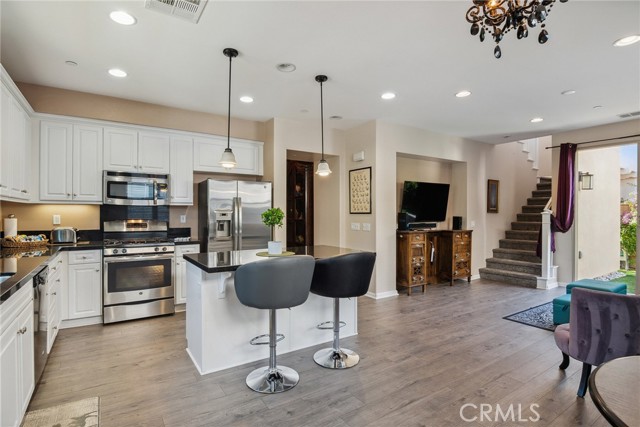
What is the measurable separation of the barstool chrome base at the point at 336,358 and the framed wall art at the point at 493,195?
548 centimetres

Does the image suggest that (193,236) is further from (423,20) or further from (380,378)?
(423,20)

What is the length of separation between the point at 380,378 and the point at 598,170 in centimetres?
676

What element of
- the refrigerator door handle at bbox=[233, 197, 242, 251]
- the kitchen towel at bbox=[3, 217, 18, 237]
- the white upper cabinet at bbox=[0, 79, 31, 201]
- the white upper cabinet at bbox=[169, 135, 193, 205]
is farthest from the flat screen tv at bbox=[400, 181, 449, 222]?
the kitchen towel at bbox=[3, 217, 18, 237]

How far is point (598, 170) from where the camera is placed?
641 centimetres

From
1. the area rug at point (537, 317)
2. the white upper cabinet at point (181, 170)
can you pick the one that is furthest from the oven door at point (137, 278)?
the area rug at point (537, 317)

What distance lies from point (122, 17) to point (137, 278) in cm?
286

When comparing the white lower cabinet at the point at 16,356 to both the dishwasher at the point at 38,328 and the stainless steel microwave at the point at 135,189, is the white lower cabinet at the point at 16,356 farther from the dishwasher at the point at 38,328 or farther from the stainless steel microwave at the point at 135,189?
the stainless steel microwave at the point at 135,189

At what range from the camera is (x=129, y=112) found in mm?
4227

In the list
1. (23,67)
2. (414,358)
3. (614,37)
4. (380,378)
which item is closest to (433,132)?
(614,37)

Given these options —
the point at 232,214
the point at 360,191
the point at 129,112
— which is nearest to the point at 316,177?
the point at 360,191

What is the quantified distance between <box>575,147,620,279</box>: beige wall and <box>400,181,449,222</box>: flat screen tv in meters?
2.31

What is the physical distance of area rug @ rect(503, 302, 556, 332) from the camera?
12.6 feet

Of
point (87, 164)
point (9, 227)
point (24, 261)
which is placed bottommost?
point (24, 261)

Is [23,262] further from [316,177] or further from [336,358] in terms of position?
[316,177]
